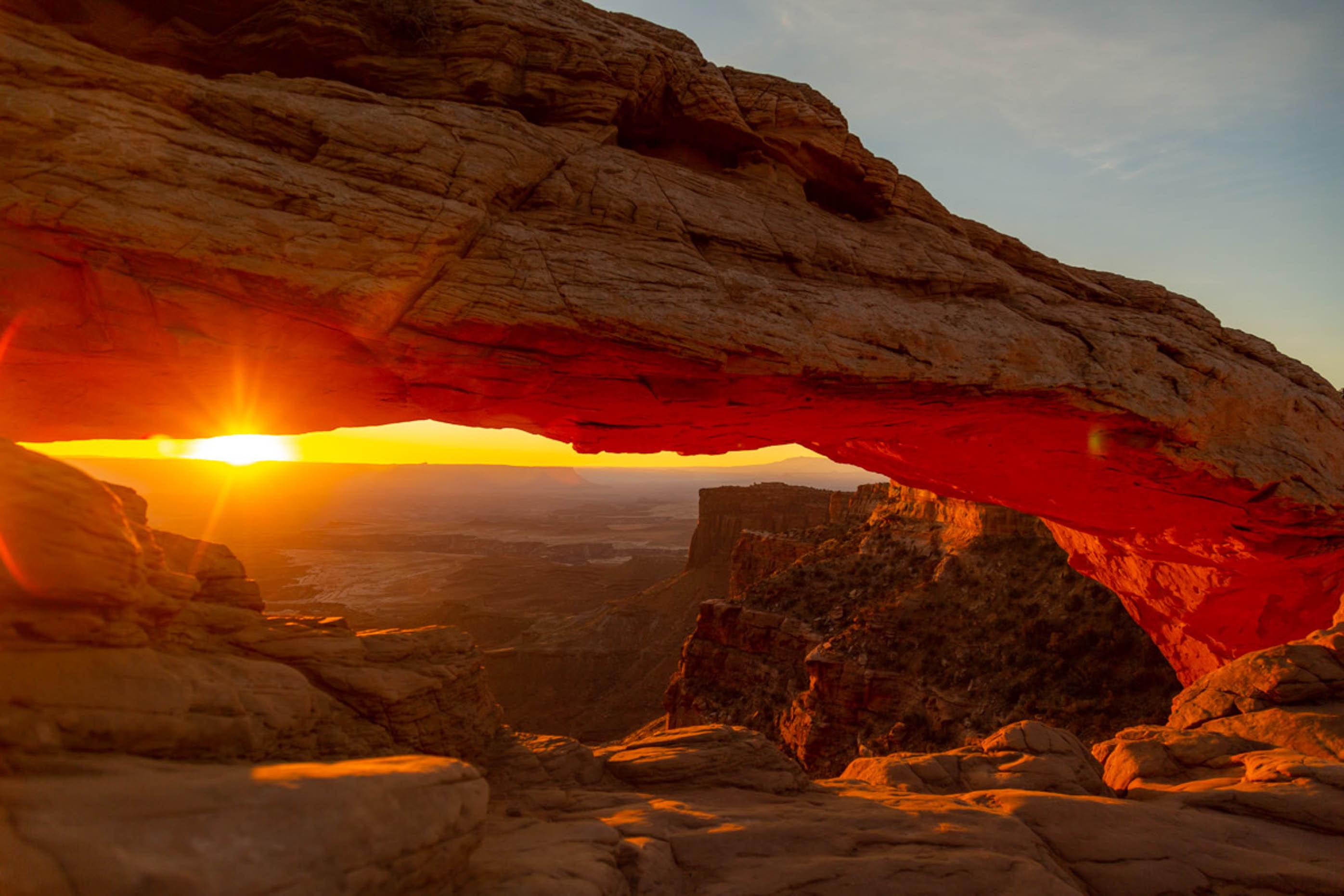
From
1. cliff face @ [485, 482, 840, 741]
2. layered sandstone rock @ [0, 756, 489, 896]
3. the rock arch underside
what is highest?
the rock arch underside

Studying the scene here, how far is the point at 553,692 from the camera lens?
49.2 meters

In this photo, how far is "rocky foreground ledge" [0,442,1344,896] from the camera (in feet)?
16.3

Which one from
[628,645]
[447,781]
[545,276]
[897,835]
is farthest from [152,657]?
[628,645]

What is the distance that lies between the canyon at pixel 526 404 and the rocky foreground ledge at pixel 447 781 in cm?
5

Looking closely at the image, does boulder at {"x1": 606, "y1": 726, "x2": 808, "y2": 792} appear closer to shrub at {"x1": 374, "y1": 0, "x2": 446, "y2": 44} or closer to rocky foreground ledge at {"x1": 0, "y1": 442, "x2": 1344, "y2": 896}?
rocky foreground ledge at {"x1": 0, "y1": 442, "x2": 1344, "y2": 896}

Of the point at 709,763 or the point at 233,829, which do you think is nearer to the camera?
the point at 233,829

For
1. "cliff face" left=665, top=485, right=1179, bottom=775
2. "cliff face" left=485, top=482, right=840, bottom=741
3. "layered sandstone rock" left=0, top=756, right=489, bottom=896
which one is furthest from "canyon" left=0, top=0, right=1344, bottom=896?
"cliff face" left=485, top=482, right=840, bottom=741

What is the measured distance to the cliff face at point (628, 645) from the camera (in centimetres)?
4491

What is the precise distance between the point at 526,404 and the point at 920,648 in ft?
65.1

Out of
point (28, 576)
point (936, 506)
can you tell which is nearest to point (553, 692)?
point (936, 506)

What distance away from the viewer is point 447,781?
627cm

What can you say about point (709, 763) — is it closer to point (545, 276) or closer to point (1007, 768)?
point (1007, 768)

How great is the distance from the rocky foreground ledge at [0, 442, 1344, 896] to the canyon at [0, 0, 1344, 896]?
0.15ft

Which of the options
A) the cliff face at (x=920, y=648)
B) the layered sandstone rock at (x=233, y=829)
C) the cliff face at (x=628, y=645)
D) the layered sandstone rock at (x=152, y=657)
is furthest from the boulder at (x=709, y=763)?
the cliff face at (x=628, y=645)
